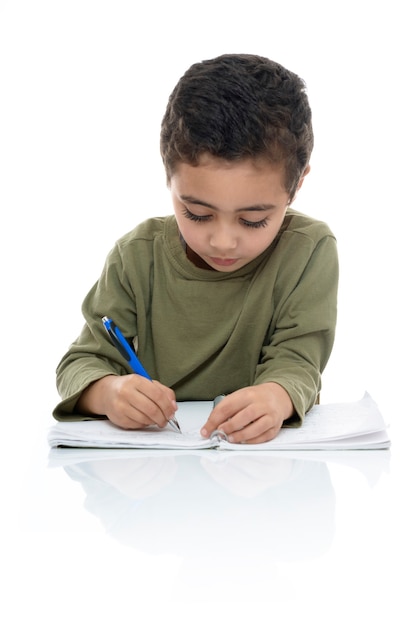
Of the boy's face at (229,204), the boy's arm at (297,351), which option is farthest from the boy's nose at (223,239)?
the boy's arm at (297,351)

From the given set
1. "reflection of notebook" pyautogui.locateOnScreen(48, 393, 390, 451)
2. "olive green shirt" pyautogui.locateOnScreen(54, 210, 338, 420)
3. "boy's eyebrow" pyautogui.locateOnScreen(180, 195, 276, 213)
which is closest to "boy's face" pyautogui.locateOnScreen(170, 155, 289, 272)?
"boy's eyebrow" pyautogui.locateOnScreen(180, 195, 276, 213)

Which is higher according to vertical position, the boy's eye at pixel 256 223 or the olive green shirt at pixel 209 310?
the boy's eye at pixel 256 223

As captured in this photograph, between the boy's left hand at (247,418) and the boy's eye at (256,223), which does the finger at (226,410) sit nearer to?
the boy's left hand at (247,418)

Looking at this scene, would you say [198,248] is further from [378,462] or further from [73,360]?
[378,462]

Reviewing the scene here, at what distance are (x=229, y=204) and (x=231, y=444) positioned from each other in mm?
306

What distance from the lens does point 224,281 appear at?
1428mm

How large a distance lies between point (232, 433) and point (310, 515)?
0.25 meters

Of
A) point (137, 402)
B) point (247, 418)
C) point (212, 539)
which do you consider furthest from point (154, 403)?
point (212, 539)

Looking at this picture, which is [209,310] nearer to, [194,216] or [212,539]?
[194,216]

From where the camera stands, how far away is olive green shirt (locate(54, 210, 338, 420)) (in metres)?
1.39

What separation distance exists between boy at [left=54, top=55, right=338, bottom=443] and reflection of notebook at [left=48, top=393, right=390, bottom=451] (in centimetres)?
2

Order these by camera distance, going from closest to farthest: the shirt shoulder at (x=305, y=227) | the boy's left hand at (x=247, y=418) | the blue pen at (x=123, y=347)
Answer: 1. the boy's left hand at (x=247, y=418)
2. the blue pen at (x=123, y=347)
3. the shirt shoulder at (x=305, y=227)

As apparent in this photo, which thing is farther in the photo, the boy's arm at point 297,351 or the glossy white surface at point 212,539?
the boy's arm at point 297,351

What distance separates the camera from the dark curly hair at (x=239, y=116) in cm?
119
